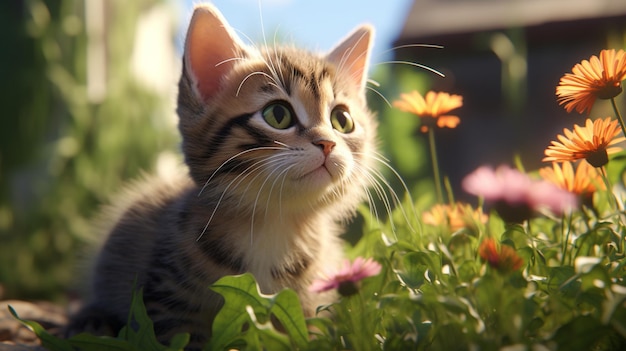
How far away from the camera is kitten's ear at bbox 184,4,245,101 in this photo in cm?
144

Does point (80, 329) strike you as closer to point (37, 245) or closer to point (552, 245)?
point (552, 245)

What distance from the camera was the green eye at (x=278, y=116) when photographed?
1391 millimetres

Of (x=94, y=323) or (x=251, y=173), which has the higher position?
(x=251, y=173)

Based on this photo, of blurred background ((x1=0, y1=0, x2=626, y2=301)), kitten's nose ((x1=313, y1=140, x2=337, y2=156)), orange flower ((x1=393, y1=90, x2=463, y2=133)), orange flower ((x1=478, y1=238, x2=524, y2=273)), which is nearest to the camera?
orange flower ((x1=478, y1=238, x2=524, y2=273))

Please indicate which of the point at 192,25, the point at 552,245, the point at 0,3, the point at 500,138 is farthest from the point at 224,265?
the point at 500,138

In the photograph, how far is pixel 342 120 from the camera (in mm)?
1525

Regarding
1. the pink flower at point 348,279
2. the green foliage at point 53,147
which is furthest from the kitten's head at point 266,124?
the green foliage at point 53,147

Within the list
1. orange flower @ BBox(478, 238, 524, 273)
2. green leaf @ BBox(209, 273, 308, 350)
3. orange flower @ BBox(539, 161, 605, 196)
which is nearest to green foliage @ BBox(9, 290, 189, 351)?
green leaf @ BBox(209, 273, 308, 350)

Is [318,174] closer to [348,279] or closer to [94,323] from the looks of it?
[348,279]

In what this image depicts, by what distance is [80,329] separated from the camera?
1.63 meters

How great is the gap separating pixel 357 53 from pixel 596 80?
75cm

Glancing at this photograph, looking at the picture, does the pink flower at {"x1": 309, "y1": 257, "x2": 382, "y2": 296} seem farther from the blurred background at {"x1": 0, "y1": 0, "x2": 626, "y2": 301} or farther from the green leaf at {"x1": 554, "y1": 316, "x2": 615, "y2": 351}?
the blurred background at {"x1": 0, "y1": 0, "x2": 626, "y2": 301}

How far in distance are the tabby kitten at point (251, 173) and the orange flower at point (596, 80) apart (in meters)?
0.49

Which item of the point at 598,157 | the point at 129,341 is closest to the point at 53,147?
the point at 129,341
